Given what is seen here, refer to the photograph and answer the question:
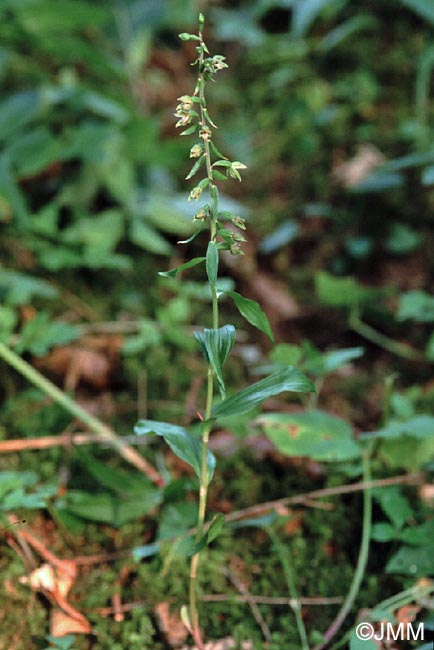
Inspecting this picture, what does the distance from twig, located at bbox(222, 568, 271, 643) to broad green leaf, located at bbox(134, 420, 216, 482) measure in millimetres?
376

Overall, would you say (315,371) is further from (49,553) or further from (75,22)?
(75,22)

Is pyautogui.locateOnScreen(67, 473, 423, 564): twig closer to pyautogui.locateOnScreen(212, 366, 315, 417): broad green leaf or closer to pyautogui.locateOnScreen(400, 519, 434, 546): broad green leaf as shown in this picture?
pyautogui.locateOnScreen(400, 519, 434, 546): broad green leaf

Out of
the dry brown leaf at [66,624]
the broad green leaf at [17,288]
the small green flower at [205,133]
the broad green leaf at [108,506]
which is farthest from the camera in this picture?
the broad green leaf at [17,288]

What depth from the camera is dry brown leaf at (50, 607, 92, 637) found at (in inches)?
47.4

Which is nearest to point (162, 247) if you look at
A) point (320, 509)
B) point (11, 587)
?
point (320, 509)

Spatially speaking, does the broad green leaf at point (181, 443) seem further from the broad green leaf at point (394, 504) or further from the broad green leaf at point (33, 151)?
the broad green leaf at point (33, 151)

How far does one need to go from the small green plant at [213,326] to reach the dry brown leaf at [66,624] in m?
0.20

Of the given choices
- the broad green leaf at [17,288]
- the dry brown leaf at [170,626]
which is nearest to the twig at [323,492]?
the dry brown leaf at [170,626]

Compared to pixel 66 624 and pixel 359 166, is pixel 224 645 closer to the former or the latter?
pixel 66 624

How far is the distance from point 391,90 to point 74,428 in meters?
2.12

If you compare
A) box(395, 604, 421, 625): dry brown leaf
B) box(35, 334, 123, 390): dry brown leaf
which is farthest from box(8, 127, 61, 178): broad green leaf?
box(395, 604, 421, 625): dry brown leaf

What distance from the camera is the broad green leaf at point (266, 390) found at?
104 cm

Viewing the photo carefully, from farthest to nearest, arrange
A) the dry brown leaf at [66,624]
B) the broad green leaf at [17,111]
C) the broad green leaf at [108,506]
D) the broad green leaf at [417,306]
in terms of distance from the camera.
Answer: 1. the broad green leaf at [17,111]
2. the broad green leaf at [417,306]
3. the broad green leaf at [108,506]
4. the dry brown leaf at [66,624]

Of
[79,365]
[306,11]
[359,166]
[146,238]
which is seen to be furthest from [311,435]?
[306,11]
